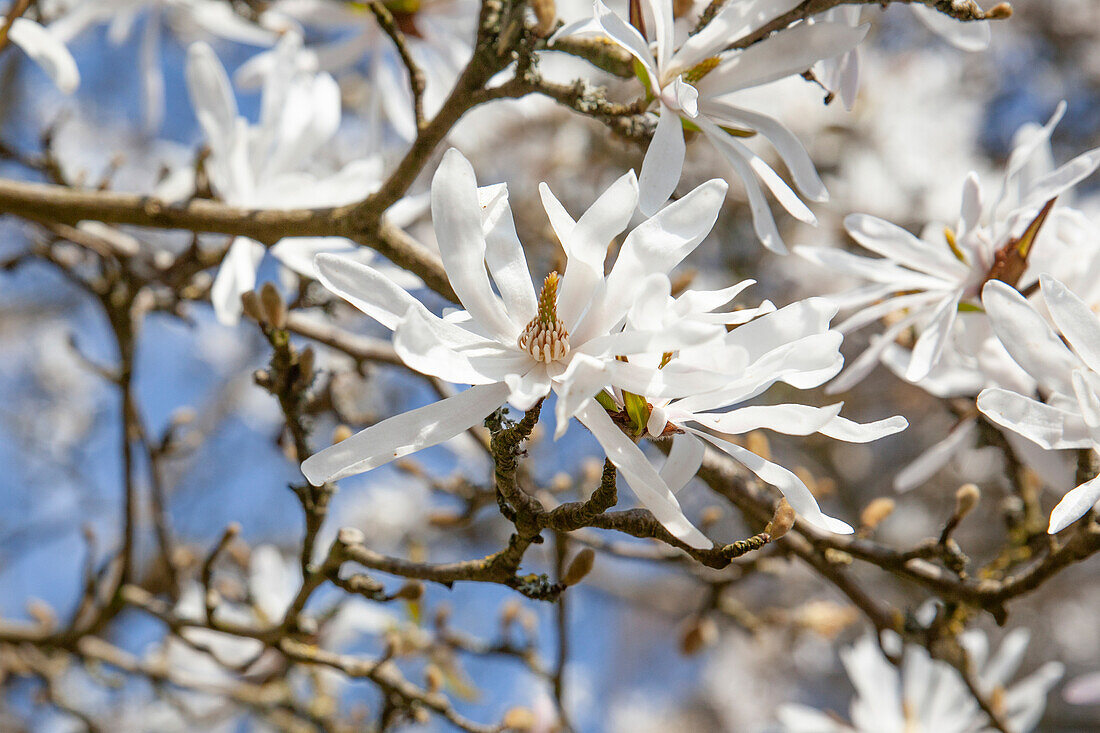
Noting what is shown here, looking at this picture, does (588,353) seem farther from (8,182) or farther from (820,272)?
(820,272)

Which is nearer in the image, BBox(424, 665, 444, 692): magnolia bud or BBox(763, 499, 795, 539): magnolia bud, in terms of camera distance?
BBox(763, 499, 795, 539): magnolia bud

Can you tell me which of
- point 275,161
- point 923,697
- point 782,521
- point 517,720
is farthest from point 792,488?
point 923,697

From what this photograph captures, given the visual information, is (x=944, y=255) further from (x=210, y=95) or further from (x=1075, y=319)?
(x=210, y=95)

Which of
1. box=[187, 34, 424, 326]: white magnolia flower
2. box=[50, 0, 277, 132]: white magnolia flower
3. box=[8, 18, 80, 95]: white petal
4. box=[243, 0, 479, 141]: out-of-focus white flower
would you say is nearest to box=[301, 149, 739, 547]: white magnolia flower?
box=[187, 34, 424, 326]: white magnolia flower

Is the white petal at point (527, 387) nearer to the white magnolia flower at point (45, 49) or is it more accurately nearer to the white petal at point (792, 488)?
the white petal at point (792, 488)

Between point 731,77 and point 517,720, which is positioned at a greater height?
point 731,77

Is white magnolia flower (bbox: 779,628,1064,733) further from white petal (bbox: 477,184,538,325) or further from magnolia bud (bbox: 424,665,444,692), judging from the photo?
white petal (bbox: 477,184,538,325)
